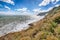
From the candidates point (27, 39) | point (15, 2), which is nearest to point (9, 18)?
point (15, 2)

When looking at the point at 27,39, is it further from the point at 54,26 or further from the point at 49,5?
the point at 49,5

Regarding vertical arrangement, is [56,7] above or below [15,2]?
below

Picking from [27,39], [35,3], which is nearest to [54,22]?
[27,39]

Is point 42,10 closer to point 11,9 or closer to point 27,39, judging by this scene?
point 11,9

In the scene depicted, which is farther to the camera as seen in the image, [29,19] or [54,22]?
[29,19]

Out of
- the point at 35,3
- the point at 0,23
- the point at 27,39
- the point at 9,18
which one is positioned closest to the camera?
the point at 27,39

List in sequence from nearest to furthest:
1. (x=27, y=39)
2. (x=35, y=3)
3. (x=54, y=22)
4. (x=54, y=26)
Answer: (x=27, y=39), (x=54, y=26), (x=54, y=22), (x=35, y=3)

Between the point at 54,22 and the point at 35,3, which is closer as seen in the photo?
the point at 54,22

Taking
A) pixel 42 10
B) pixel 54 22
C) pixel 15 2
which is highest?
pixel 15 2

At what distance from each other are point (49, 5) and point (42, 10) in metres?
0.27

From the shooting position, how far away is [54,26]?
2.69 meters

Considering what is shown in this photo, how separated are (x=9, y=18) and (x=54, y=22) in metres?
2.79

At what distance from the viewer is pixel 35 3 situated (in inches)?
164

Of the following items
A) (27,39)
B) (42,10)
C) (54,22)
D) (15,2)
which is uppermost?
(15,2)
